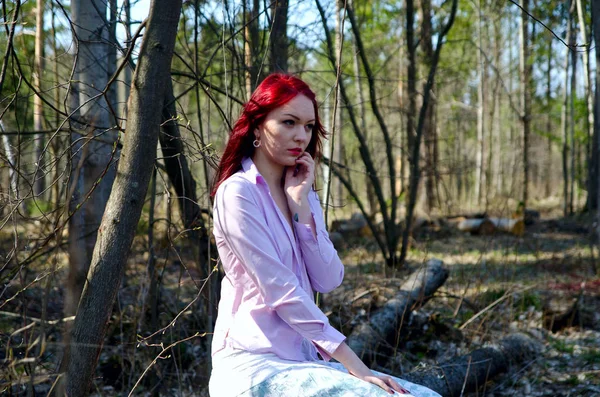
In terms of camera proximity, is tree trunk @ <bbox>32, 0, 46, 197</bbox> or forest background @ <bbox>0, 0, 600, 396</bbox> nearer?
forest background @ <bbox>0, 0, 600, 396</bbox>

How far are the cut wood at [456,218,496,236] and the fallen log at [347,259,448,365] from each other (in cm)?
721

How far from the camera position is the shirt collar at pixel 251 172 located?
7.79ft

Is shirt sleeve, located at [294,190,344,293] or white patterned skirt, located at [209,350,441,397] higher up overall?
shirt sleeve, located at [294,190,344,293]

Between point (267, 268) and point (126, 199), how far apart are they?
76 cm

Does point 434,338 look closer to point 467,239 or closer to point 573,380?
point 573,380

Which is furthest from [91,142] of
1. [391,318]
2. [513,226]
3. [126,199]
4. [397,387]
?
[513,226]

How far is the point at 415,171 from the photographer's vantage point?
830cm

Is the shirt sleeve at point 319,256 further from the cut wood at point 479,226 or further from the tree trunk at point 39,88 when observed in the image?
the cut wood at point 479,226

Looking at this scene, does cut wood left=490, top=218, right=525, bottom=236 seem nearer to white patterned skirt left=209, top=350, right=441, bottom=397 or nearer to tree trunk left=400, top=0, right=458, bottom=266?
tree trunk left=400, top=0, right=458, bottom=266

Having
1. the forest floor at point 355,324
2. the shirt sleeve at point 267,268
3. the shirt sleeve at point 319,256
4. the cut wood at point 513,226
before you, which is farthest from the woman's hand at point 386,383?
the cut wood at point 513,226

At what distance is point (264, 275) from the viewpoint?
2205 millimetres

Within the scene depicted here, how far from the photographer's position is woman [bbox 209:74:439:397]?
7.08 ft

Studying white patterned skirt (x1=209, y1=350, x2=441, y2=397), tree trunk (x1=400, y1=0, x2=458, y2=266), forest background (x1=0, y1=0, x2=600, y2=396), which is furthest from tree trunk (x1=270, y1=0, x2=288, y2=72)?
white patterned skirt (x1=209, y1=350, x2=441, y2=397)

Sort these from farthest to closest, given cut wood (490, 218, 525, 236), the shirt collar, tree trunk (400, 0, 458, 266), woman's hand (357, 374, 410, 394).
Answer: cut wood (490, 218, 525, 236) → tree trunk (400, 0, 458, 266) → the shirt collar → woman's hand (357, 374, 410, 394)
